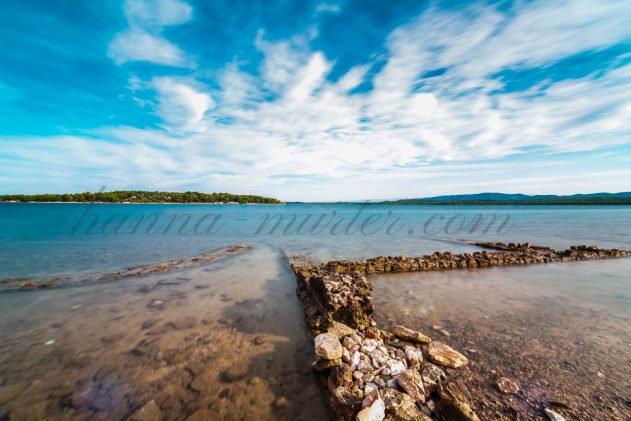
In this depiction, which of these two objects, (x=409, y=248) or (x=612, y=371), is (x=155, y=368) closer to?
(x=612, y=371)

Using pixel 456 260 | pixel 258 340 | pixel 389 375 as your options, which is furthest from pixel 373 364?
pixel 456 260

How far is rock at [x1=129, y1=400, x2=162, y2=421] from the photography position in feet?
13.5

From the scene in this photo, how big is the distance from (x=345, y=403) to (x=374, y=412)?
1.70 ft

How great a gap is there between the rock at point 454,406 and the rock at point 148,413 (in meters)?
4.54

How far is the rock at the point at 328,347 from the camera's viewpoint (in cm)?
495

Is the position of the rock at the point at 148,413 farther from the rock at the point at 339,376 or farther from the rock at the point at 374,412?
the rock at the point at 374,412

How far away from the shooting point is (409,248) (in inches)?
816

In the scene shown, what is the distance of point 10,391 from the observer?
15.5 feet

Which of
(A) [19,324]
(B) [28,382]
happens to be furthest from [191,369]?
(A) [19,324]

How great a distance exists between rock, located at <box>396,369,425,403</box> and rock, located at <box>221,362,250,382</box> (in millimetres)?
3048

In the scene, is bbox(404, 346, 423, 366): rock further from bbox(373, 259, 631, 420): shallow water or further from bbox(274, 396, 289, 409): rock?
bbox(274, 396, 289, 409): rock

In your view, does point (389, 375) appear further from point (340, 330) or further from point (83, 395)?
point (83, 395)

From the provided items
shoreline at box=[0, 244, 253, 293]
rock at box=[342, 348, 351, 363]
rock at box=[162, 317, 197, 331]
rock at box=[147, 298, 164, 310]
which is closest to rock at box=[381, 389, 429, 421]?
rock at box=[342, 348, 351, 363]

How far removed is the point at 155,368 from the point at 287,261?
10.5 m
